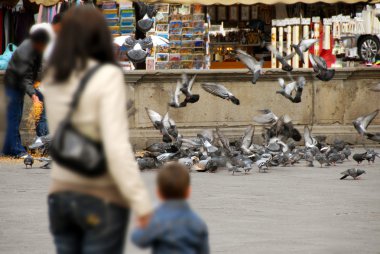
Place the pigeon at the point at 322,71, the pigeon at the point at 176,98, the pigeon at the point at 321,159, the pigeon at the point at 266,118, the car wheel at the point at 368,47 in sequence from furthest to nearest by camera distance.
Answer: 1. the car wheel at the point at 368,47
2. the pigeon at the point at 322,71
3. the pigeon at the point at 266,118
4. the pigeon at the point at 176,98
5. the pigeon at the point at 321,159

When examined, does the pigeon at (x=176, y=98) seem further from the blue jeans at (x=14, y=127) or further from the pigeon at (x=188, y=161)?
the blue jeans at (x=14, y=127)

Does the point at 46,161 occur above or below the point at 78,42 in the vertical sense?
below

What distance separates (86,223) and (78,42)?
685 mm

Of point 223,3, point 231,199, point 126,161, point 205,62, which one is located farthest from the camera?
point 205,62

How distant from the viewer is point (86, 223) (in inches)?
175

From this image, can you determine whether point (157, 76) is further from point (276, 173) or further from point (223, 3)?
point (276, 173)

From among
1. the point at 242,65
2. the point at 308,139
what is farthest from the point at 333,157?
the point at 242,65

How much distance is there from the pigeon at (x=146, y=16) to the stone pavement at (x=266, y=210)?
434cm

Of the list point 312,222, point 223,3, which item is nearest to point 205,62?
point 223,3

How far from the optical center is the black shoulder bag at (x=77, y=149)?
14.5 feet

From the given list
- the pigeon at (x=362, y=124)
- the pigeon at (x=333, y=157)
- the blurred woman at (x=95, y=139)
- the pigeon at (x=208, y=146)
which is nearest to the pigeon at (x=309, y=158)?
the pigeon at (x=333, y=157)

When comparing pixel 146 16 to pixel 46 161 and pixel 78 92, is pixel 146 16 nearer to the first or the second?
pixel 46 161

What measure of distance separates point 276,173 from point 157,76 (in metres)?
3.80

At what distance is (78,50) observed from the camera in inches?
176
